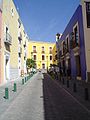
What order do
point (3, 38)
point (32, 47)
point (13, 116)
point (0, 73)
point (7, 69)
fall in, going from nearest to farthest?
1. point (13, 116)
2. point (0, 73)
3. point (3, 38)
4. point (7, 69)
5. point (32, 47)

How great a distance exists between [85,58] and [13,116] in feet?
51.0

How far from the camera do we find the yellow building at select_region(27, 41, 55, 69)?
273 feet

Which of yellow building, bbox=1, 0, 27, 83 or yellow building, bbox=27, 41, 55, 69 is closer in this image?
yellow building, bbox=1, 0, 27, 83

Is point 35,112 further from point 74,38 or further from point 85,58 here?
point 74,38

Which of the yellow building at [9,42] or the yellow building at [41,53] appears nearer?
the yellow building at [9,42]

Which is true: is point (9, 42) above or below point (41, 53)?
below

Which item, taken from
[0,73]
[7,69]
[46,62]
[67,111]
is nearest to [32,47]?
[46,62]

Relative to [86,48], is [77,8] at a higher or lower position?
higher

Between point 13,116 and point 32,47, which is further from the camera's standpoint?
point 32,47

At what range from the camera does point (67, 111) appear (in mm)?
9094

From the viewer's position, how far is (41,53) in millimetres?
85062

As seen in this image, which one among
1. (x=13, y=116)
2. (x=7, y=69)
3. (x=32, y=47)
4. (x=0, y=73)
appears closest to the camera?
(x=13, y=116)

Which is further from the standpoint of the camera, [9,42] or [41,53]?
[41,53]

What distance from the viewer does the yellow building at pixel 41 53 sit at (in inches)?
3278
